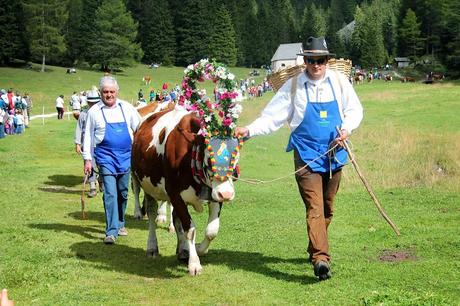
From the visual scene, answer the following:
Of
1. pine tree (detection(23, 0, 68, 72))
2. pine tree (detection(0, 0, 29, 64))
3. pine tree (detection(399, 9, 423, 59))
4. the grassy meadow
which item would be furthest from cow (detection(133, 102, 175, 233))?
pine tree (detection(399, 9, 423, 59))

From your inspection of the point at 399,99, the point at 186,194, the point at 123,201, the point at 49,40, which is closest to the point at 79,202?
the point at 123,201

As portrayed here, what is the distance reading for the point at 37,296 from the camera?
24.2 feet

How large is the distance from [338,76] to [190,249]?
2.96 meters

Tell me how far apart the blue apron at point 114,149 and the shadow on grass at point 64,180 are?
6.75m

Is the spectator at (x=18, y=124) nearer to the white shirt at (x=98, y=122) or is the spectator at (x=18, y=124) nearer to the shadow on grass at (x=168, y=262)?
the white shirt at (x=98, y=122)

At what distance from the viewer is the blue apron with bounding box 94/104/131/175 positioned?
10180mm

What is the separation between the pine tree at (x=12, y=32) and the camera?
96.6 metres

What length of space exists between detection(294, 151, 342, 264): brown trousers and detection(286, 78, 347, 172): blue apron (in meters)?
0.12

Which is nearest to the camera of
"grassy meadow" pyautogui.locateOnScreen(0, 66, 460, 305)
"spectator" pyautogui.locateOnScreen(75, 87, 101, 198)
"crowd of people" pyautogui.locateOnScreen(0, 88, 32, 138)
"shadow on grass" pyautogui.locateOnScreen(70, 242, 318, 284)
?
"grassy meadow" pyautogui.locateOnScreen(0, 66, 460, 305)

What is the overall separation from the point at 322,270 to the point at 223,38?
129159mm

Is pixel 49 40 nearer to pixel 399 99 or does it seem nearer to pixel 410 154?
pixel 399 99

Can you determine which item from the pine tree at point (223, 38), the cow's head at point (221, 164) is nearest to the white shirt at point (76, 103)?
the cow's head at point (221, 164)

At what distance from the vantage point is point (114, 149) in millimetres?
10234

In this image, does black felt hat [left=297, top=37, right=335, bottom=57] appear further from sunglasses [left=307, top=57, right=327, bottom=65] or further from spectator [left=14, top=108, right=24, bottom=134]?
spectator [left=14, top=108, right=24, bottom=134]
